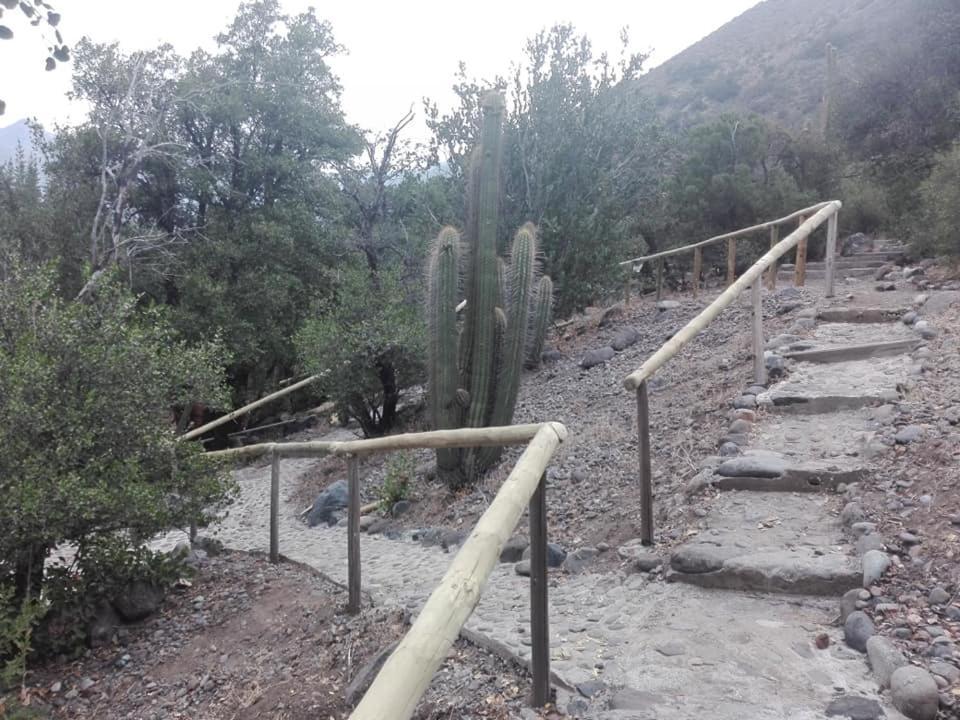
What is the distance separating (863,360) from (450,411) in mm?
3136

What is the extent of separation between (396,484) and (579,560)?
2.67 metres

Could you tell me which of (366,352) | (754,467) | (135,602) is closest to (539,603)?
(754,467)

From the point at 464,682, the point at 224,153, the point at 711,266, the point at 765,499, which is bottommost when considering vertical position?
the point at 464,682

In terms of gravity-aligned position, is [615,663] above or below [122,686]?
above

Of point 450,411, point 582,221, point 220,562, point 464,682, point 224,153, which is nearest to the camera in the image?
point 464,682

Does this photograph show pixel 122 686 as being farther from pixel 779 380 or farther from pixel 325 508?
pixel 779 380

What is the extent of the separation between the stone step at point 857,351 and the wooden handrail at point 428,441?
345 cm

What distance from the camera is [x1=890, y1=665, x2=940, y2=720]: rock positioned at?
2.03 metres

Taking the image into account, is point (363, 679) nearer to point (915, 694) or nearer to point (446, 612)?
point (446, 612)

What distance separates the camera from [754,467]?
3.87 metres

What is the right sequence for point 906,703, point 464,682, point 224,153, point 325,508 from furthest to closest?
point 224,153
point 325,508
point 464,682
point 906,703

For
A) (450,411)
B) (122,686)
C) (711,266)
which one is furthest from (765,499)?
(711,266)

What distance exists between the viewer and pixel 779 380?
5.32 m

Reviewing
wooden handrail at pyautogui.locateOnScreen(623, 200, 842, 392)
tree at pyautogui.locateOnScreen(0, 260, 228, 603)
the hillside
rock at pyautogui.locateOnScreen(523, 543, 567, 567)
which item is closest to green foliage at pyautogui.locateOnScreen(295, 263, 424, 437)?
tree at pyautogui.locateOnScreen(0, 260, 228, 603)
